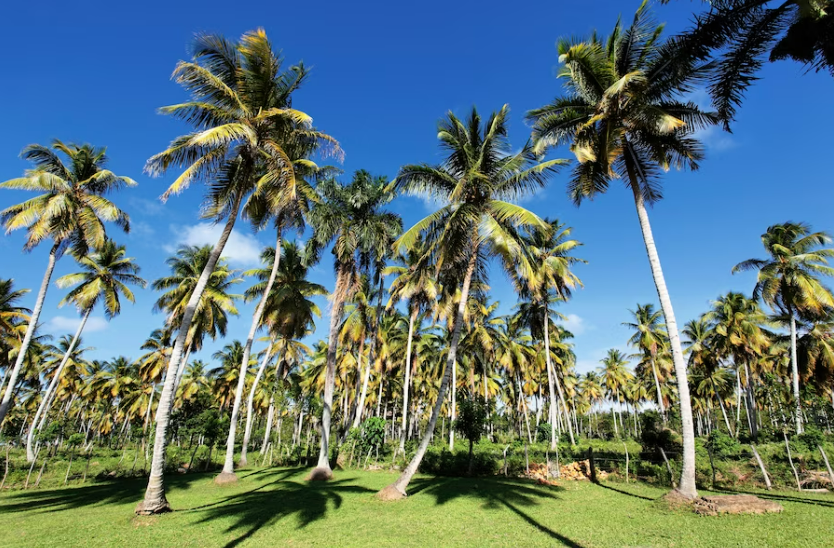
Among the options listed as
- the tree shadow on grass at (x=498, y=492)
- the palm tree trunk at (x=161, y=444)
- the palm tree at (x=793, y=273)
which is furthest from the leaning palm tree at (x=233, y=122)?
the palm tree at (x=793, y=273)

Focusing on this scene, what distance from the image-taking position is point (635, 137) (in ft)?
44.7

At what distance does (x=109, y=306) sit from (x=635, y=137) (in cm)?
3118

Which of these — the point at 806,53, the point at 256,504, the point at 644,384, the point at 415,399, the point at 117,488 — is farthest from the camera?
the point at 644,384

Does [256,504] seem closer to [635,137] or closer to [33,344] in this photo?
[635,137]

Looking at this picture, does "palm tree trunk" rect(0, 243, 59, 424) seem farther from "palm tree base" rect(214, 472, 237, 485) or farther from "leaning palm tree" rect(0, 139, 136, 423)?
"palm tree base" rect(214, 472, 237, 485)

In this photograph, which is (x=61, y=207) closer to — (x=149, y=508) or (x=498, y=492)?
(x=149, y=508)

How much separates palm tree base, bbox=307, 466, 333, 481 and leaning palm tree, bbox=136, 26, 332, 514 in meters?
9.14

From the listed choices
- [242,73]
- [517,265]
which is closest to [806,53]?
[517,265]

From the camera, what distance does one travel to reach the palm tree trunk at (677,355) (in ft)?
35.2

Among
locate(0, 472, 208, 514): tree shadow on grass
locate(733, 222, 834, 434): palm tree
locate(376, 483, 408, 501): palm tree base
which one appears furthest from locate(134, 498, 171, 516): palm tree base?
locate(733, 222, 834, 434): palm tree

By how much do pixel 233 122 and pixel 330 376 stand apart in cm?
1200

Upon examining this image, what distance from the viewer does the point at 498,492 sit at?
46.4ft

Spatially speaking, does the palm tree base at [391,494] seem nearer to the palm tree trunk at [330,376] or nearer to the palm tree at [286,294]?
the palm tree trunk at [330,376]

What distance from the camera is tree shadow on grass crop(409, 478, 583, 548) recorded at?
11539 mm
